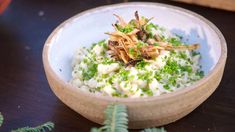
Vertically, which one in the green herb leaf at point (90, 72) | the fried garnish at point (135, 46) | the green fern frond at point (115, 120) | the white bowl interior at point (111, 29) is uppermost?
the white bowl interior at point (111, 29)

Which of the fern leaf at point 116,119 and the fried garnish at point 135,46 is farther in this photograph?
the fried garnish at point 135,46

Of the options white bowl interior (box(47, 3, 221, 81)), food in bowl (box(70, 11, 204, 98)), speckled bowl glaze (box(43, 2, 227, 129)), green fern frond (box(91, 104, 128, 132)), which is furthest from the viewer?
white bowl interior (box(47, 3, 221, 81))

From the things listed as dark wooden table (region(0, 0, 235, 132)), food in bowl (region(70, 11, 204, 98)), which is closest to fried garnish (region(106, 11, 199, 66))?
food in bowl (region(70, 11, 204, 98))

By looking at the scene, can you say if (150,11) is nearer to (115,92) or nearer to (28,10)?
(115,92)

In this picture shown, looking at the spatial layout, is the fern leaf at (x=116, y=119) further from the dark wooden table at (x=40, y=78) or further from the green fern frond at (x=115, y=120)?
the dark wooden table at (x=40, y=78)

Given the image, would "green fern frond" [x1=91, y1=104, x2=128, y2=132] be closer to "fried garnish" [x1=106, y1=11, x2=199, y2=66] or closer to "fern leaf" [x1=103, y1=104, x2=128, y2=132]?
"fern leaf" [x1=103, y1=104, x2=128, y2=132]

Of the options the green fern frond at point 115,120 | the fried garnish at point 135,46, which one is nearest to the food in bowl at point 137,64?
the fried garnish at point 135,46

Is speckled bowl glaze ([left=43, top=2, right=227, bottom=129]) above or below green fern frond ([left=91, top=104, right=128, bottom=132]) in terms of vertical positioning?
above

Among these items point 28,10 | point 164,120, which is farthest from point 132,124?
point 28,10
